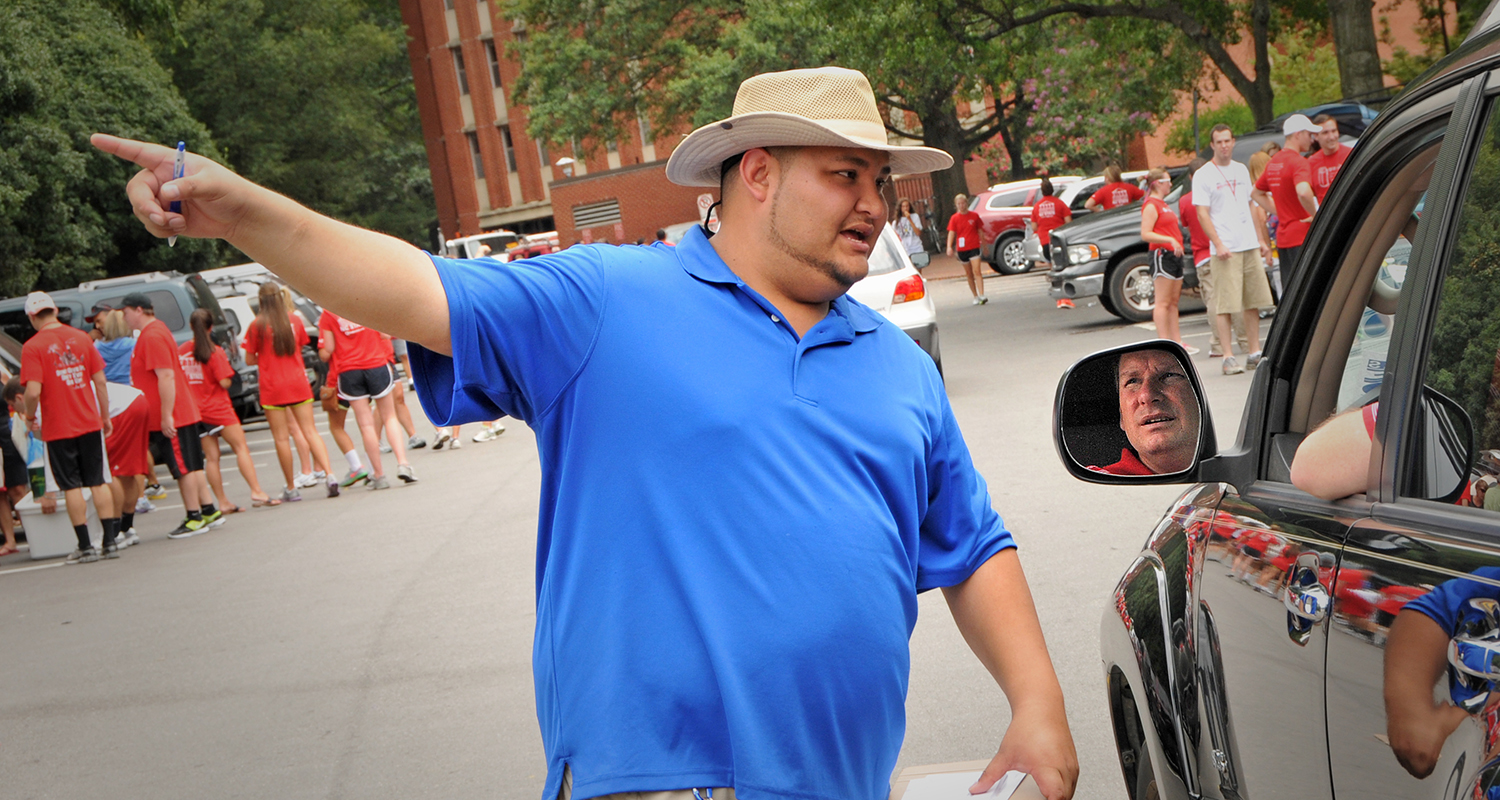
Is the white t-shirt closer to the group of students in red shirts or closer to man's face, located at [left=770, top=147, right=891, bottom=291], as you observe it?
the group of students in red shirts

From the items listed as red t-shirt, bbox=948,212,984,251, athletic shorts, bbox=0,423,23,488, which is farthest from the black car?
red t-shirt, bbox=948,212,984,251

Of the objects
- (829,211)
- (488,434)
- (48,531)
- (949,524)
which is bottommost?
(488,434)

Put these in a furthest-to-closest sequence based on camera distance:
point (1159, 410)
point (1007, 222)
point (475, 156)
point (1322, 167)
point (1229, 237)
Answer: point (475, 156) → point (1007, 222) → point (1229, 237) → point (1322, 167) → point (1159, 410)

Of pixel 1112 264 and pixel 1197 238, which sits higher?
pixel 1197 238

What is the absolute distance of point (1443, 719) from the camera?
1.44 meters

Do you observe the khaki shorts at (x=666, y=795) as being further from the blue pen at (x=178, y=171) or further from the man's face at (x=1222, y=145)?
the man's face at (x=1222, y=145)

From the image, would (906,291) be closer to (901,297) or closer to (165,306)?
(901,297)

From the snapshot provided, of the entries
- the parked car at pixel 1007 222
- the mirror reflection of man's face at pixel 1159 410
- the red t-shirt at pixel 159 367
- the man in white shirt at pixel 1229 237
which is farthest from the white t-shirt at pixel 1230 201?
the parked car at pixel 1007 222

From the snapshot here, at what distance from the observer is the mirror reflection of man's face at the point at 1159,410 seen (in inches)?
90.6

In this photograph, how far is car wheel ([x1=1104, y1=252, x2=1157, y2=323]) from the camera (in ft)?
51.6

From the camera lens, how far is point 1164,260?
11.9 meters

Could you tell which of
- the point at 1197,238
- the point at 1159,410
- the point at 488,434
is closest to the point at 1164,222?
the point at 1197,238

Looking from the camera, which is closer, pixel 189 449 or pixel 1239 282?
pixel 189 449

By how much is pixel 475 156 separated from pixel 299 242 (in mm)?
66225
